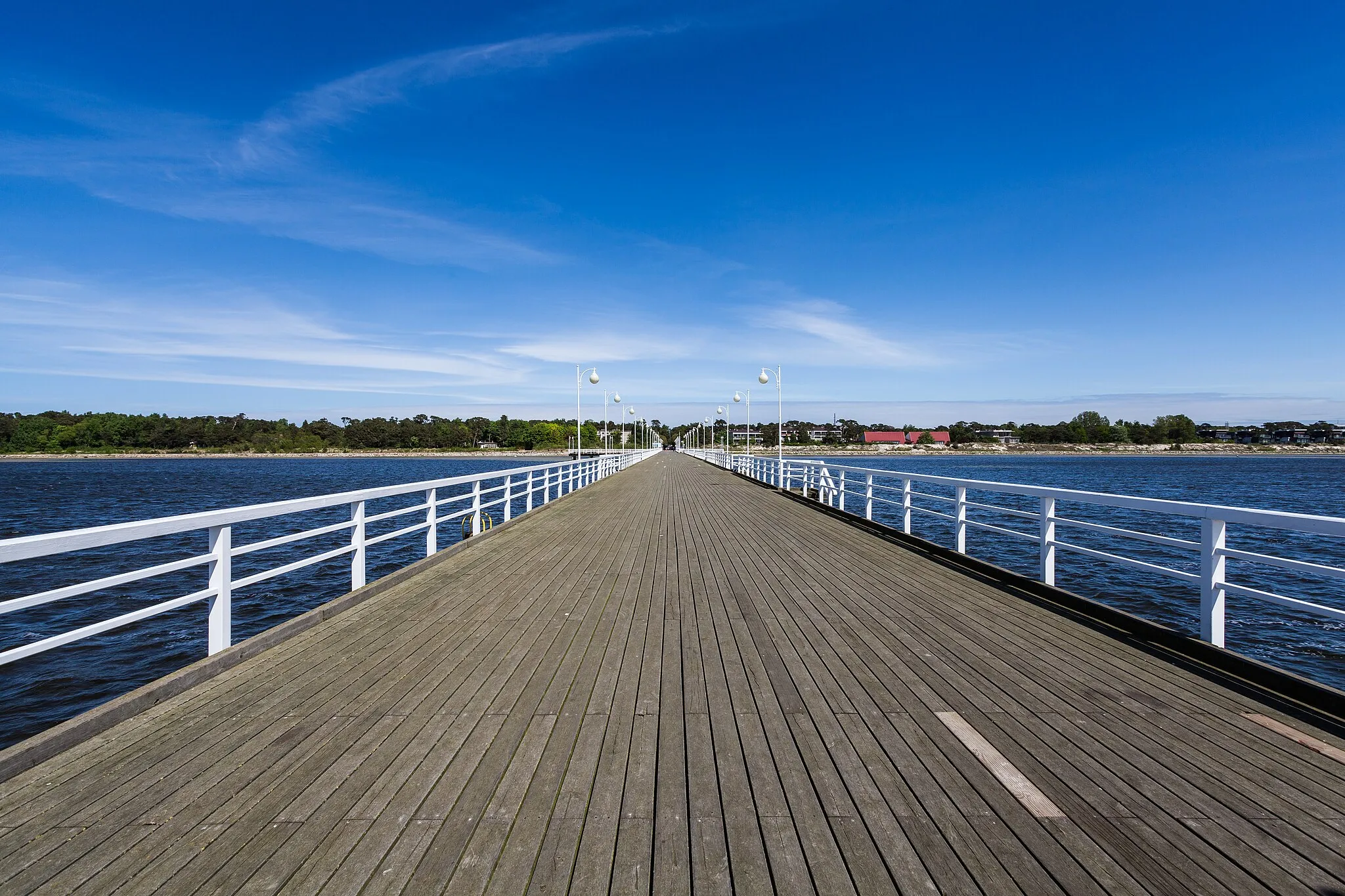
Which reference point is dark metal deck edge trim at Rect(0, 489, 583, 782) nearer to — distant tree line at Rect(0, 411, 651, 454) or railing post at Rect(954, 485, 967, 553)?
railing post at Rect(954, 485, 967, 553)

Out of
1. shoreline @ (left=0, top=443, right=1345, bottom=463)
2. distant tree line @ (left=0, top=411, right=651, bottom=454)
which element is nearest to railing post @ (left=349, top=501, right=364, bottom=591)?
shoreline @ (left=0, top=443, right=1345, bottom=463)

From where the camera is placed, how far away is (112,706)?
3.44 metres

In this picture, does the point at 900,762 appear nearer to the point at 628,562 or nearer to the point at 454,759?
the point at 454,759

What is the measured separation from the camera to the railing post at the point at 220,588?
4.16m

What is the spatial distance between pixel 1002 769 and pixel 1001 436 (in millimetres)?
208663

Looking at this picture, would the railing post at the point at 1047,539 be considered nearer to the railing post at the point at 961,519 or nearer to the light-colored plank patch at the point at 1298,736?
the railing post at the point at 961,519

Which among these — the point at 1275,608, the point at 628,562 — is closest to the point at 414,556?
the point at 628,562

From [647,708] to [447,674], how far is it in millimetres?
1370

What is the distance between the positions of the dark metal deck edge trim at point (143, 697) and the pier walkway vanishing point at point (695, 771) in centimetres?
7

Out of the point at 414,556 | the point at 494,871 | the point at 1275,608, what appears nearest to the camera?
the point at 494,871

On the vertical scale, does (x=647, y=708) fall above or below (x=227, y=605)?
below

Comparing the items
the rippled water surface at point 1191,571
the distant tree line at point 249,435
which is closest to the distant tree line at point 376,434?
the distant tree line at point 249,435

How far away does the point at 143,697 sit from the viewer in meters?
3.61

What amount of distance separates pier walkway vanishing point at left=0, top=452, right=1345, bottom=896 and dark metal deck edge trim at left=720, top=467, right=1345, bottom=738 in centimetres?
8
